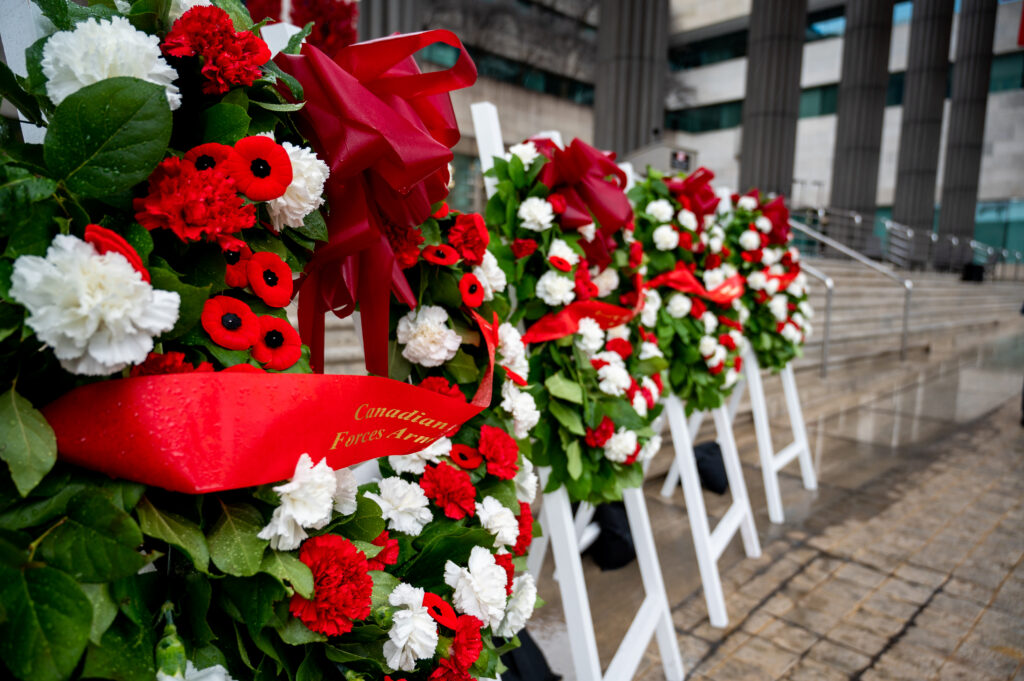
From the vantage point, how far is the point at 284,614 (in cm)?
72

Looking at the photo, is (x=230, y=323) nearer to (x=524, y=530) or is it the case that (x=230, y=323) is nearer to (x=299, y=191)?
(x=299, y=191)

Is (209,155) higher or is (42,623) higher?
(209,155)

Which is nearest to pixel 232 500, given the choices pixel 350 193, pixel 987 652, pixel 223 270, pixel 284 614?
pixel 284 614

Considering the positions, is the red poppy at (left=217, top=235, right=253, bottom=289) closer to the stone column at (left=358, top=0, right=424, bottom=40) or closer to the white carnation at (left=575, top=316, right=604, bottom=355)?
the white carnation at (left=575, top=316, right=604, bottom=355)

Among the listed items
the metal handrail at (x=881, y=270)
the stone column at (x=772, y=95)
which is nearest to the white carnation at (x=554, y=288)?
the metal handrail at (x=881, y=270)

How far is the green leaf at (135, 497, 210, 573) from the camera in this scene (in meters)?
0.62

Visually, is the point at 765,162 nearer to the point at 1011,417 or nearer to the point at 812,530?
the point at 1011,417

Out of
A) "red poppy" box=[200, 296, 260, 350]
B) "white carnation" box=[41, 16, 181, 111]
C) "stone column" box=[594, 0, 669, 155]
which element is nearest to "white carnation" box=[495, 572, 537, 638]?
"red poppy" box=[200, 296, 260, 350]

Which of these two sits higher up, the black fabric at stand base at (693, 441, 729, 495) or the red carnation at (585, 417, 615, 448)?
the red carnation at (585, 417, 615, 448)

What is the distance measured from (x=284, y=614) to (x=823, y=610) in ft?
7.83

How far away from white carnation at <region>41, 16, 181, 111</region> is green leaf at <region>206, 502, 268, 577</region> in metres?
0.44

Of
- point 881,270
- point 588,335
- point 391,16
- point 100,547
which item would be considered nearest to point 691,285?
point 588,335

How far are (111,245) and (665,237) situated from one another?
189cm

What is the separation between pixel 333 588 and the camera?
2.35ft
